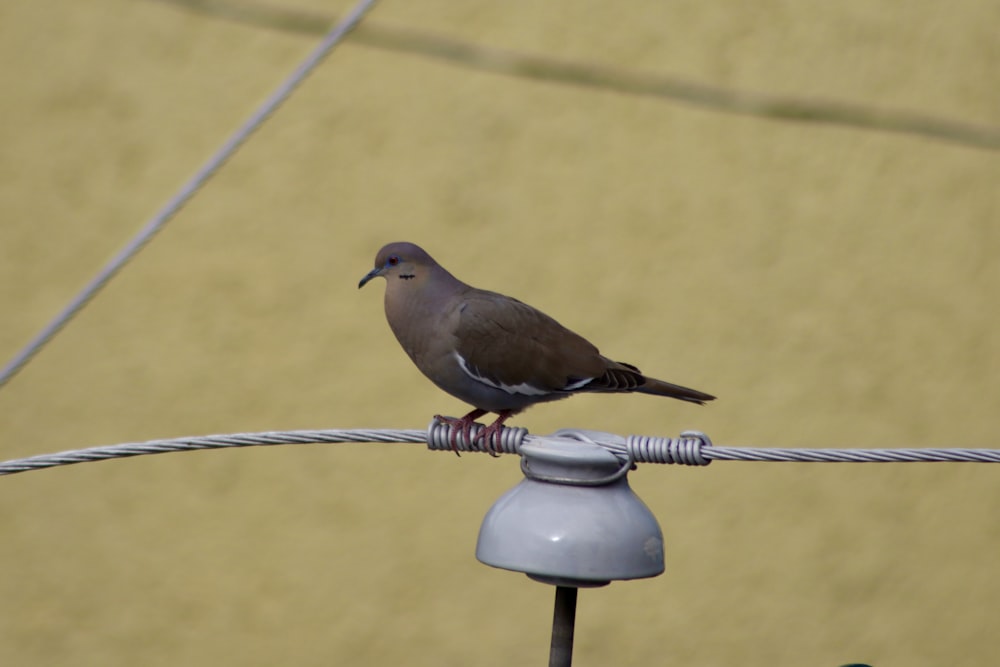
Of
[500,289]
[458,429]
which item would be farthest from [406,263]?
[500,289]

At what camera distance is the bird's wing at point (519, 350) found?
9.14ft

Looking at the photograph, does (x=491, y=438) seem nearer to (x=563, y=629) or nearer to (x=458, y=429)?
(x=458, y=429)

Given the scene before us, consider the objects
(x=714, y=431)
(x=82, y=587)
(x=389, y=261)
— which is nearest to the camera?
(x=389, y=261)

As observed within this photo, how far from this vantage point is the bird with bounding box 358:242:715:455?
2805mm

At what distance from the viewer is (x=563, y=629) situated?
193 cm

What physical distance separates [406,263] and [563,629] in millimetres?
1211

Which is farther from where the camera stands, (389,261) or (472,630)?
(472,630)

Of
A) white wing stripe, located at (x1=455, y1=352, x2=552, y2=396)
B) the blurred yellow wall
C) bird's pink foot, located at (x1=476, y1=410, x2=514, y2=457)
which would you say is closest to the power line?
bird's pink foot, located at (x1=476, y1=410, x2=514, y2=457)

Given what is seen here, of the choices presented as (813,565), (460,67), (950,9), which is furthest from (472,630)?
(950,9)

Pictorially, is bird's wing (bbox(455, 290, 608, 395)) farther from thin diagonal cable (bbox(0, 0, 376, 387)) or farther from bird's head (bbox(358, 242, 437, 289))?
thin diagonal cable (bbox(0, 0, 376, 387))

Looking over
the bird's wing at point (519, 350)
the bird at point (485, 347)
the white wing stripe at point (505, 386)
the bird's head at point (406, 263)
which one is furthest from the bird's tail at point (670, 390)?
the bird's head at point (406, 263)

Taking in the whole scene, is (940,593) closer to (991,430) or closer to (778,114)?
(991,430)

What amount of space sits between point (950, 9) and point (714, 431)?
4.94 ft

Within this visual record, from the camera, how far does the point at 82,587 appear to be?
3.76 m
